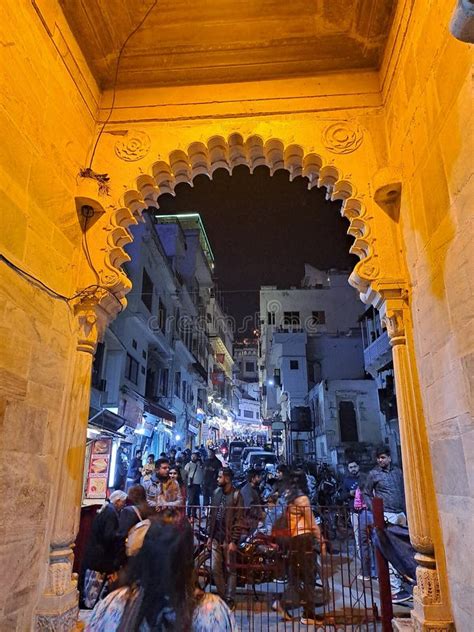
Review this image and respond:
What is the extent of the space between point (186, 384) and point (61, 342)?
83.5ft

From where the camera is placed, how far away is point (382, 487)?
266 inches

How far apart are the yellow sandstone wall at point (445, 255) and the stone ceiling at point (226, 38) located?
0.86m

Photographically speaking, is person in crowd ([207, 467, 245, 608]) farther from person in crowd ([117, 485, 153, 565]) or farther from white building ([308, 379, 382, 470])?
white building ([308, 379, 382, 470])

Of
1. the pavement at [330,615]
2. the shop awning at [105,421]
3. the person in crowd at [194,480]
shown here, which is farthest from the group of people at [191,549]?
the shop awning at [105,421]

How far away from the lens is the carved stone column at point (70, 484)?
336cm

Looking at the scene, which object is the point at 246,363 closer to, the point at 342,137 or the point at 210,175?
the point at 210,175

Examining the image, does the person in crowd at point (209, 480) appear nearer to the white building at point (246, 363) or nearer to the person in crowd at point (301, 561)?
the person in crowd at point (301, 561)

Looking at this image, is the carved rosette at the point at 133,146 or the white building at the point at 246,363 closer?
the carved rosette at the point at 133,146

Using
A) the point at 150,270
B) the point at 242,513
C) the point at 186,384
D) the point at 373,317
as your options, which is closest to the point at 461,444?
the point at 242,513

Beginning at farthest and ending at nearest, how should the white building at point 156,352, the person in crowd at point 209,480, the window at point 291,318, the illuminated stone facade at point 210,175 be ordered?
the window at point 291,318 → the white building at point 156,352 → the person in crowd at point 209,480 → the illuminated stone facade at point 210,175

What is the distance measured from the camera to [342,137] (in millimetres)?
4625

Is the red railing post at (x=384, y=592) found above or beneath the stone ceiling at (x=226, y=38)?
beneath

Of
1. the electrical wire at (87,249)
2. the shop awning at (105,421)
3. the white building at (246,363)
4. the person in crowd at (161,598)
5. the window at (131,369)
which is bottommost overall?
the person in crowd at (161,598)

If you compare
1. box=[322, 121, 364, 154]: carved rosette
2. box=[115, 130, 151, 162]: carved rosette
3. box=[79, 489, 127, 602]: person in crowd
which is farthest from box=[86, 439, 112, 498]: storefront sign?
box=[322, 121, 364, 154]: carved rosette
